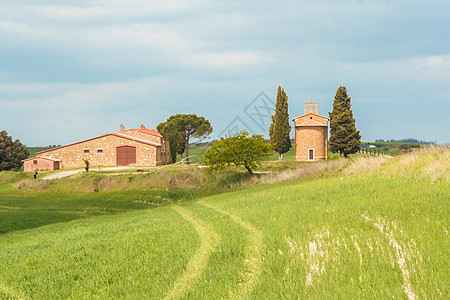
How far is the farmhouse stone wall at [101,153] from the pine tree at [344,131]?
85.7 feet

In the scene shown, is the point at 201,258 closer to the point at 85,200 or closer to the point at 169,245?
the point at 169,245

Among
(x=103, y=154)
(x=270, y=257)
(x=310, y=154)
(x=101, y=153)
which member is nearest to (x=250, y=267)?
(x=270, y=257)

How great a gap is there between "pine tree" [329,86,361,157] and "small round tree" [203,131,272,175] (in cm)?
2042

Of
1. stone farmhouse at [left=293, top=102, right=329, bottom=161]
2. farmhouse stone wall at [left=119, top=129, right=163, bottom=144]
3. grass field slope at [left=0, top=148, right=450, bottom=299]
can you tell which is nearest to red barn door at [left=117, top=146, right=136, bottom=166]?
farmhouse stone wall at [left=119, top=129, right=163, bottom=144]

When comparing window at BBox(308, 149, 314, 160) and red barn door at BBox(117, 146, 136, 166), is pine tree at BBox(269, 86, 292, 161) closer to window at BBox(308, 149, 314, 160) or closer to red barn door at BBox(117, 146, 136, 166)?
window at BBox(308, 149, 314, 160)

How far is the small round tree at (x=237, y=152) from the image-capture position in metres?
34.1

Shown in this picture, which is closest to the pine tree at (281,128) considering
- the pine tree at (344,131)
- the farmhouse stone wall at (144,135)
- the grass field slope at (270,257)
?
the pine tree at (344,131)

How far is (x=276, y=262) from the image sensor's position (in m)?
6.05

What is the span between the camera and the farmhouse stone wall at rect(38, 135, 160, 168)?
56.3m

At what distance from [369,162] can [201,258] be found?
1731 cm

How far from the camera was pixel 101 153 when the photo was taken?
57.6 m

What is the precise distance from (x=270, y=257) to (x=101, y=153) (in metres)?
54.9

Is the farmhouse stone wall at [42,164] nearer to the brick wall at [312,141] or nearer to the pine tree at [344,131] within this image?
the brick wall at [312,141]

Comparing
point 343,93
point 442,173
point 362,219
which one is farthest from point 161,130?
point 362,219
